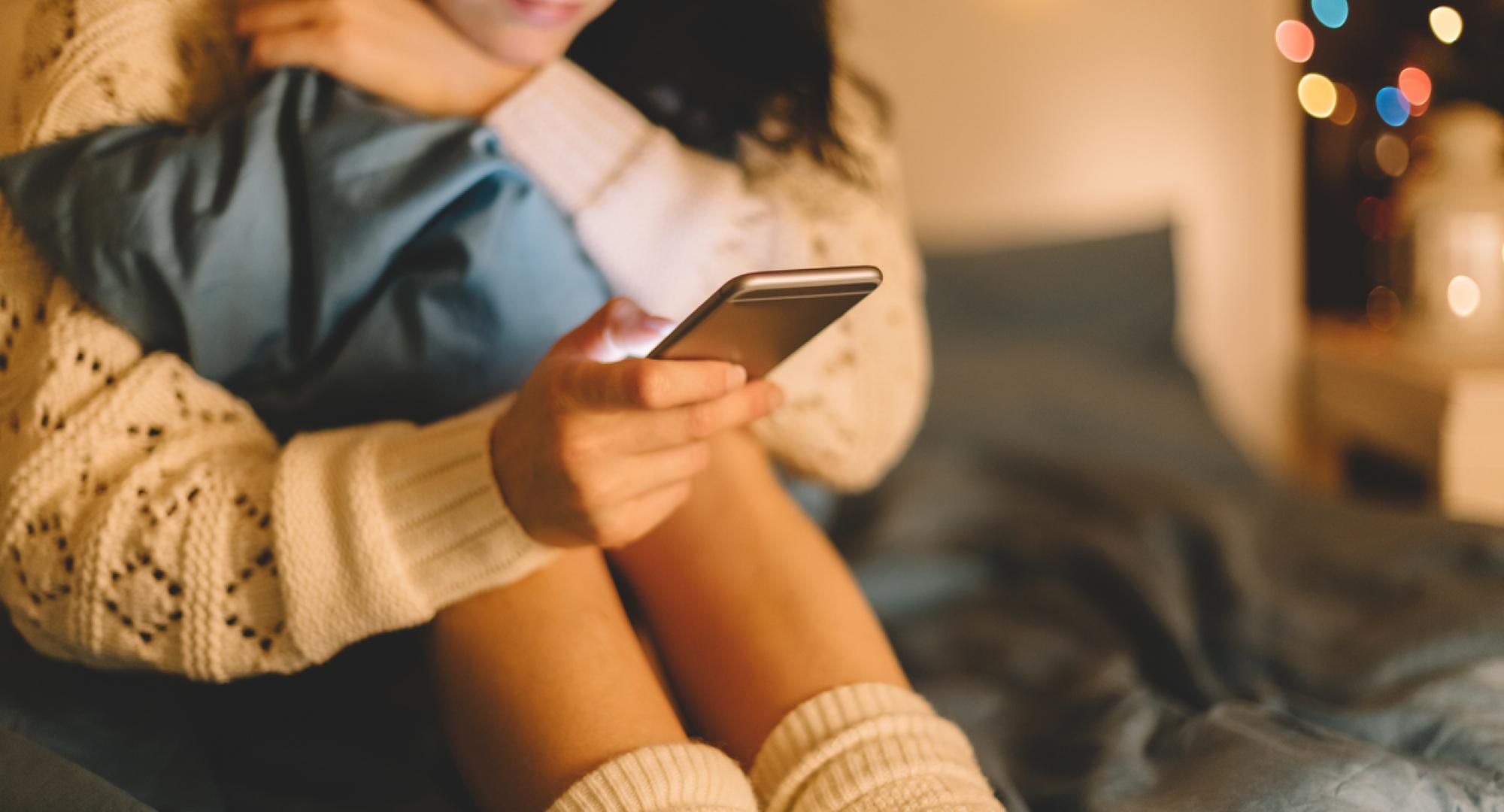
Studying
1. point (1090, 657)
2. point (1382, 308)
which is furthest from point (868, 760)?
point (1382, 308)

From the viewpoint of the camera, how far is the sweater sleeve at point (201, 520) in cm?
50

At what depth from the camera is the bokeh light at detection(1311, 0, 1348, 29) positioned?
5.56 feet

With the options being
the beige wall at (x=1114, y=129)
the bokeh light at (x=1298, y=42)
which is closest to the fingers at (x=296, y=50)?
the beige wall at (x=1114, y=129)

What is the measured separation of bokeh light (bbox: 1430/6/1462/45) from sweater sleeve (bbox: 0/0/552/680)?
70.7 inches

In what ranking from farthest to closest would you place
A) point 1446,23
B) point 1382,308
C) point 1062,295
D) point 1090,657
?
point 1382,308 < point 1446,23 < point 1062,295 < point 1090,657

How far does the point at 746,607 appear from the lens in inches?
23.5

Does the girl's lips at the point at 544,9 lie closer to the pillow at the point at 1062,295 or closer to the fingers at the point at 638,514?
the fingers at the point at 638,514

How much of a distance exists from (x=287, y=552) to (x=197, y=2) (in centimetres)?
39

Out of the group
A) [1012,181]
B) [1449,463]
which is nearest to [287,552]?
[1449,463]

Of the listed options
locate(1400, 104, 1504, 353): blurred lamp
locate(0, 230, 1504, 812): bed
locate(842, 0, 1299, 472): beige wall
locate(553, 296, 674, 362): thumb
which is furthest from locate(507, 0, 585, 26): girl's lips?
locate(1400, 104, 1504, 353): blurred lamp

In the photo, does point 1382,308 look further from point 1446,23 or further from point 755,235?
point 755,235

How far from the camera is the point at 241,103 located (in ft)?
2.18

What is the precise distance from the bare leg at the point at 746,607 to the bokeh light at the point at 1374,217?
1.54 meters

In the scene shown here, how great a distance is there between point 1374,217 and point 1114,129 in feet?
1.66
